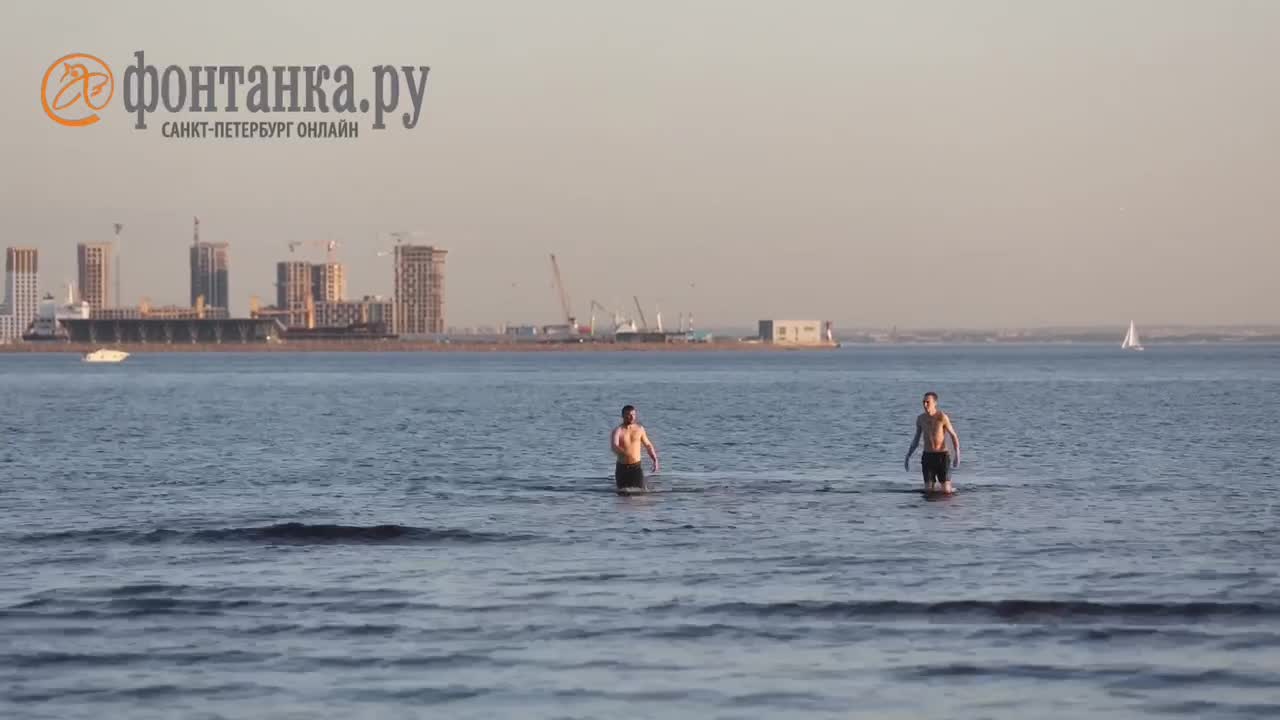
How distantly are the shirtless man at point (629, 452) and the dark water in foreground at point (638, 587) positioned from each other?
2.38 feet

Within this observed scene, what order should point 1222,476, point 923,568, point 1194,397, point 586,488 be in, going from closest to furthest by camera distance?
point 923,568 < point 586,488 < point 1222,476 < point 1194,397

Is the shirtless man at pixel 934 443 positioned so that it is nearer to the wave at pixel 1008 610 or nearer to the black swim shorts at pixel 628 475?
the black swim shorts at pixel 628 475

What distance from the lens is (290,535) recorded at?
32.6 m

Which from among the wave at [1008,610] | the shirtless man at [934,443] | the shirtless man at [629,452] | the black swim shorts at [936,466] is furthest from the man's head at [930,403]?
the wave at [1008,610]

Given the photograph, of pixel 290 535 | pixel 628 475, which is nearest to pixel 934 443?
pixel 628 475

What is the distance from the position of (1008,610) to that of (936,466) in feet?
50.1

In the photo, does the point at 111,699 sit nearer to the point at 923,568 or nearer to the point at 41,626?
the point at 41,626

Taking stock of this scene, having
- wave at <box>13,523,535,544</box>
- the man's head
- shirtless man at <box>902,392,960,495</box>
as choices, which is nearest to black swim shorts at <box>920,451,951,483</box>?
shirtless man at <box>902,392,960,495</box>

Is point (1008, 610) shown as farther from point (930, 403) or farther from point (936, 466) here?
point (936, 466)

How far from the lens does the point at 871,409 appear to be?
10100 cm

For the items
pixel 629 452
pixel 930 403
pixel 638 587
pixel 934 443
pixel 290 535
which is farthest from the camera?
pixel 629 452

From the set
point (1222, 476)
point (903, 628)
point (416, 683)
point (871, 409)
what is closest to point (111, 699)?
point (416, 683)

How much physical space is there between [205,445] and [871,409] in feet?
153

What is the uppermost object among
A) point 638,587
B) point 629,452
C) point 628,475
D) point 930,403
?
point 930,403
